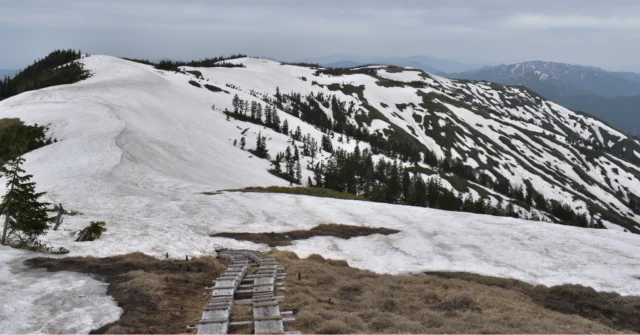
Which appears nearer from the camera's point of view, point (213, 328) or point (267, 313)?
point (213, 328)

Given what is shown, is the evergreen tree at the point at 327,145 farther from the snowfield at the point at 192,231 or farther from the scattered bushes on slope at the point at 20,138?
the scattered bushes on slope at the point at 20,138

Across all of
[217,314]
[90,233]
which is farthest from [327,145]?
[217,314]

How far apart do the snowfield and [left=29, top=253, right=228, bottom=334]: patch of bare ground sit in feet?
2.49

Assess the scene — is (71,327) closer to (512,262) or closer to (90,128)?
(512,262)

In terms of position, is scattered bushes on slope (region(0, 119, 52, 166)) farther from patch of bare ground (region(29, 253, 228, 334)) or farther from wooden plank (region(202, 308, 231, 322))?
wooden plank (region(202, 308, 231, 322))

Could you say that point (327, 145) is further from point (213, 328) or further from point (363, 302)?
point (213, 328)

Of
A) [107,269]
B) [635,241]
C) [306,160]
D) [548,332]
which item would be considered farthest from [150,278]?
[306,160]

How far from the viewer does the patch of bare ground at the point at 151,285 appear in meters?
13.4

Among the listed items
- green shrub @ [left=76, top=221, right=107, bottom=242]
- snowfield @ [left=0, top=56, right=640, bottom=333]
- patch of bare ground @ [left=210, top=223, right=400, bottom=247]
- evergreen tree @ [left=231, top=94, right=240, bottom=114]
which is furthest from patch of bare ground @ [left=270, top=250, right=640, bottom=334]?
evergreen tree @ [left=231, top=94, right=240, bottom=114]

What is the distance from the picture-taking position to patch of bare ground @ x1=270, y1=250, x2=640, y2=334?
44.8 ft

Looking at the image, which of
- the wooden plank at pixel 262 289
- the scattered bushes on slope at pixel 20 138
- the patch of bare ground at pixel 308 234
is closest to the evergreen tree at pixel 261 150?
the scattered bushes on slope at pixel 20 138

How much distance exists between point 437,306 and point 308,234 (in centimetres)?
1921

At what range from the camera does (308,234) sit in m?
35.0

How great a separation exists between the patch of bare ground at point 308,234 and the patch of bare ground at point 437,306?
7304mm
